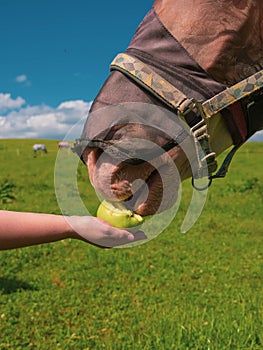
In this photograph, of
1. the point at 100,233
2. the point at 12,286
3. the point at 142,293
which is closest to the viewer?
the point at 100,233

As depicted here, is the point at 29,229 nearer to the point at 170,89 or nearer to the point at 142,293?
the point at 170,89

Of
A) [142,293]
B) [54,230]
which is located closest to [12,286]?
[142,293]

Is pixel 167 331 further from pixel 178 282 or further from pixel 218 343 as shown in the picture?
pixel 178 282

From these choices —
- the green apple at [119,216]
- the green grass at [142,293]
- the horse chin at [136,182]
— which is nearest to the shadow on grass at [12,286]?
the green grass at [142,293]

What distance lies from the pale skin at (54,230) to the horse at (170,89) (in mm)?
150

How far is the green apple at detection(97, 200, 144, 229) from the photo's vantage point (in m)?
1.19

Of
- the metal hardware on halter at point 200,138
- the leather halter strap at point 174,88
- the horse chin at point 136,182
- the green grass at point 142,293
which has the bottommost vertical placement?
the green grass at point 142,293

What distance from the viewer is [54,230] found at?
1.38 meters

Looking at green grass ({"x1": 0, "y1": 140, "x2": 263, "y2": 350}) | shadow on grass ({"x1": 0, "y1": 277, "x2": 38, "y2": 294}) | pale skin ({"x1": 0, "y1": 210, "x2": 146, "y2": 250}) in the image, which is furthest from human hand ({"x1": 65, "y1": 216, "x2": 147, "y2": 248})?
shadow on grass ({"x1": 0, "y1": 277, "x2": 38, "y2": 294})

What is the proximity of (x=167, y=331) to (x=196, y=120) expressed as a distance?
2.47m

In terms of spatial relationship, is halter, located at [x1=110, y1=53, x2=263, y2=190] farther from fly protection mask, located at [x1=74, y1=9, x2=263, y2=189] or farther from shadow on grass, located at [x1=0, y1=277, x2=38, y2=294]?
shadow on grass, located at [x1=0, y1=277, x2=38, y2=294]

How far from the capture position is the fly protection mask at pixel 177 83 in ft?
3.77

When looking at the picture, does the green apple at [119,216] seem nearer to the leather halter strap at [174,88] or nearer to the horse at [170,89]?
the horse at [170,89]

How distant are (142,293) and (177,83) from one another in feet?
11.7
